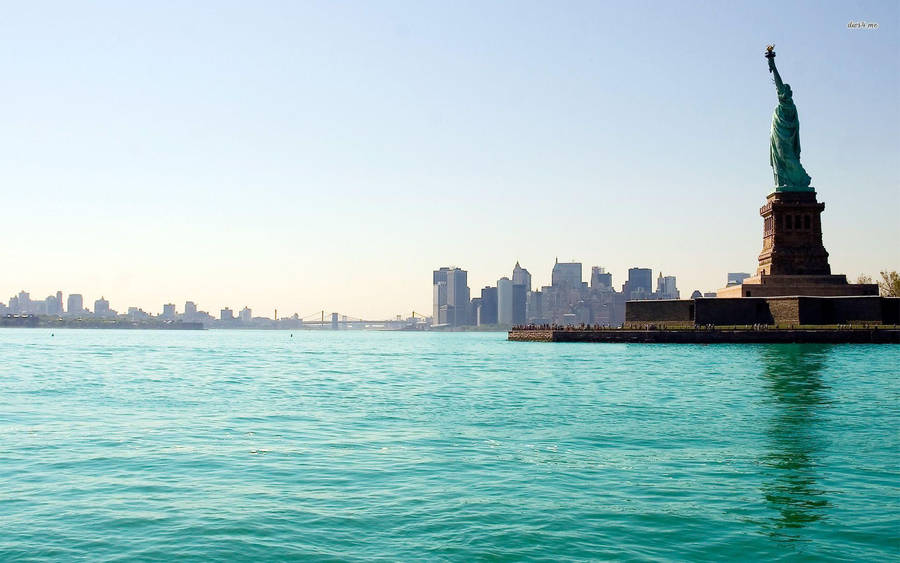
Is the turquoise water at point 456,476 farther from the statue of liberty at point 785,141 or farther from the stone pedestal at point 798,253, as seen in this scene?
the statue of liberty at point 785,141

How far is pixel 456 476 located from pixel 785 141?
83.8 m

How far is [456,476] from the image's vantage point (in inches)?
621

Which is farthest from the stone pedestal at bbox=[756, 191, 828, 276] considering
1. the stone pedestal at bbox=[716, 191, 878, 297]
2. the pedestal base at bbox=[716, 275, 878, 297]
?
the pedestal base at bbox=[716, 275, 878, 297]

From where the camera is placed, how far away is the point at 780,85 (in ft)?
290

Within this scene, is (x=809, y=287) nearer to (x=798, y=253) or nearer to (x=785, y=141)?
(x=798, y=253)

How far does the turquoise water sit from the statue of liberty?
194 feet

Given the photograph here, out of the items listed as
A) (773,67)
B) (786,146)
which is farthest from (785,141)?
(773,67)

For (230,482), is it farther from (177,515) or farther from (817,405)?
(817,405)

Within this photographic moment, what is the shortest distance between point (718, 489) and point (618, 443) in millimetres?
5433

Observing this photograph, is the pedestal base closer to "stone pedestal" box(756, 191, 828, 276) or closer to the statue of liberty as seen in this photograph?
"stone pedestal" box(756, 191, 828, 276)

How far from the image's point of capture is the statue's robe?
8719 cm

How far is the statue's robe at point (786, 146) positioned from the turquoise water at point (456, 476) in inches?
2322

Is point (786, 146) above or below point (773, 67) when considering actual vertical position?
below

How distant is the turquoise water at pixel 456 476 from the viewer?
1136 cm
